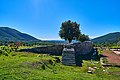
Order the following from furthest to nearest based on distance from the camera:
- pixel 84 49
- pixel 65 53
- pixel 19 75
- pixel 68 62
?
pixel 84 49, pixel 65 53, pixel 68 62, pixel 19 75

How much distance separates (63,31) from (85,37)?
1782 centimetres

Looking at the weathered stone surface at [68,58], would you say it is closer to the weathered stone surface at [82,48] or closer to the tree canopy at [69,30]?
the weathered stone surface at [82,48]

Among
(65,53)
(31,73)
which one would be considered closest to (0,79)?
(31,73)

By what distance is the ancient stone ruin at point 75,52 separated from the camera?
36588 mm

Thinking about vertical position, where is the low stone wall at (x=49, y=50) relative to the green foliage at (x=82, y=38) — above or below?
below

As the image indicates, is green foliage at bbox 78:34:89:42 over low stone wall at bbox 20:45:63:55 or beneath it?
over

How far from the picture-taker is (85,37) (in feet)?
302

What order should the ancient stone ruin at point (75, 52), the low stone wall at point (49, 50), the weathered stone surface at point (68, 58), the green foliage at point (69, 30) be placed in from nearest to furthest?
the weathered stone surface at point (68, 58) < the ancient stone ruin at point (75, 52) < the low stone wall at point (49, 50) < the green foliage at point (69, 30)

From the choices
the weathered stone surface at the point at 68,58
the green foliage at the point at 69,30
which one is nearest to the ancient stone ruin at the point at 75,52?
the weathered stone surface at the point at 68,58

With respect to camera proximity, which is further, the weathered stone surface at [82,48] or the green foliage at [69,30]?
the green foliage at [69,30]

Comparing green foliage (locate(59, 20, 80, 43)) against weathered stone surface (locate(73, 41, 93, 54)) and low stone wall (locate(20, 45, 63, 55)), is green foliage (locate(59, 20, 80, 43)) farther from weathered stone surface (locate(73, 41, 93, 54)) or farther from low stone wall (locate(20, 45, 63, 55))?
low stone wall (locate(20, 45, 63, 55))

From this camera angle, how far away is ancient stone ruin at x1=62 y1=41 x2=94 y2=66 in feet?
120

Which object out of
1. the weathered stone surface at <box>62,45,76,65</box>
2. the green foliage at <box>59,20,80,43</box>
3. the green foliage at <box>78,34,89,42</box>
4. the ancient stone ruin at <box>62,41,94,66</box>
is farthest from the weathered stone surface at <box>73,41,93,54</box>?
the green foliage at <box>78,34,89,42</box>

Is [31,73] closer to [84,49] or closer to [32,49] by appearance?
[32,49]
